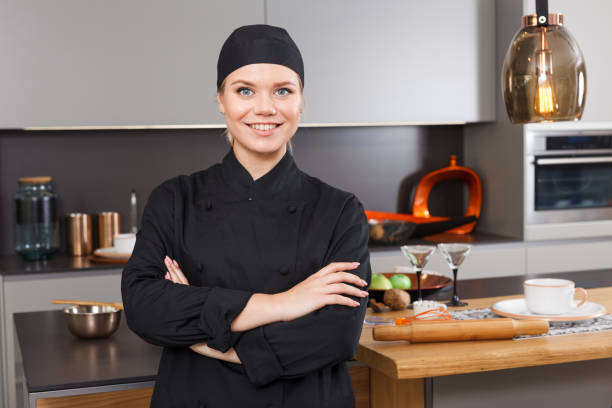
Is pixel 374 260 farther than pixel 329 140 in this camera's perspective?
No

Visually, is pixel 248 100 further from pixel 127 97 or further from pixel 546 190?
pixel 546 190

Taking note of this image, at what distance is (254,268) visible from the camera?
58.7 inches

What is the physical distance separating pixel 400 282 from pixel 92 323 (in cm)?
85

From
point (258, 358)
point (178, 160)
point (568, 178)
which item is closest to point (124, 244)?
point (178, 160)

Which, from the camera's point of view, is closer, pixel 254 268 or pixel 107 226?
pixel 254 268

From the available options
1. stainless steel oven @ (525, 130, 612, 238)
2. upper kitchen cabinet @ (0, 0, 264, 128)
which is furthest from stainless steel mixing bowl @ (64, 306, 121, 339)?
stainless steel oven @ (525, 130, 612, 238)

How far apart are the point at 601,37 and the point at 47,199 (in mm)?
2720

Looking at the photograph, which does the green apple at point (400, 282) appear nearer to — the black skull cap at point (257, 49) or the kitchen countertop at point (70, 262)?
the black skull cap at point (257, 49)

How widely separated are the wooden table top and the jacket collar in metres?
0.39

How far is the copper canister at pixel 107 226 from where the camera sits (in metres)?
3.50

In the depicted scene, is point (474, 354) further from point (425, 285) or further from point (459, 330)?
point (425, 285)

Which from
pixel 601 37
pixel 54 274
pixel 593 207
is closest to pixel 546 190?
pixel 593 207

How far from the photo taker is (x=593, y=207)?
3857mm

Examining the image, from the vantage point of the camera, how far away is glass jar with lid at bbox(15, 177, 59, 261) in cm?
329
